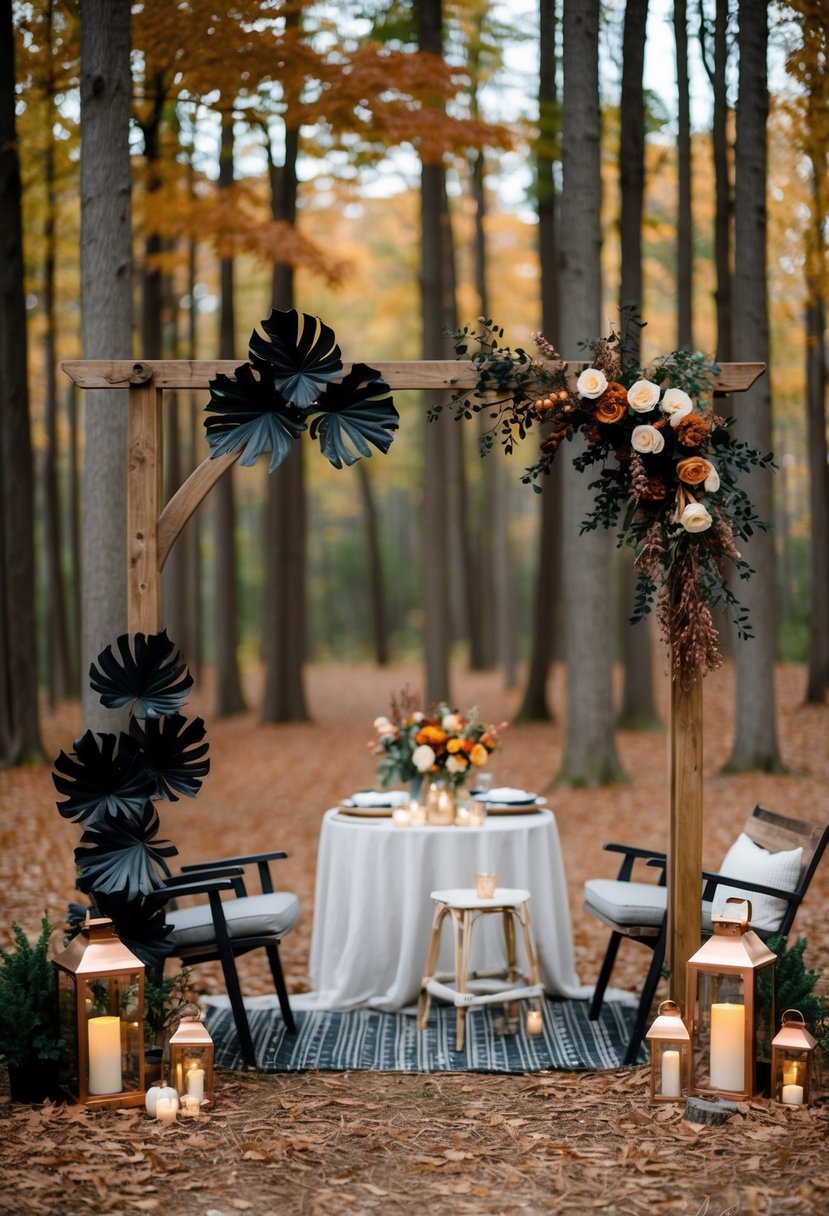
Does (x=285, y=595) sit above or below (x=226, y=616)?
above

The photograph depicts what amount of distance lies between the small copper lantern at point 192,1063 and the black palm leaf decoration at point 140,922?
0.45 meters

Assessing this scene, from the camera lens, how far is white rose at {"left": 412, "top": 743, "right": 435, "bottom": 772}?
19.9 ft

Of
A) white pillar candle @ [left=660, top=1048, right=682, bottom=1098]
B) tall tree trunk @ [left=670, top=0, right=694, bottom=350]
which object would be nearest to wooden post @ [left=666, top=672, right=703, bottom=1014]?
white pillar candle @ [left=660, top=1048, right=682, bottom=1098]

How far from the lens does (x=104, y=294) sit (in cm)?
626

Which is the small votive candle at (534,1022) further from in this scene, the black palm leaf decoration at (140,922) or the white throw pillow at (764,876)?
the black palm leaf decoration at (140,922)

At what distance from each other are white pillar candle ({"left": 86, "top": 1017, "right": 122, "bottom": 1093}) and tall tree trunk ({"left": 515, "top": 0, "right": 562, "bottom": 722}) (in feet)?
27.4

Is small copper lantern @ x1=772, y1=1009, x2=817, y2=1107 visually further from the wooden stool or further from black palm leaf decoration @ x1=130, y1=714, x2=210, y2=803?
black palm leaf decoration @ x1=130, y1=714, x2=210, y2=803

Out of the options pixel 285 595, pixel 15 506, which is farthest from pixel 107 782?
pixel 285 595

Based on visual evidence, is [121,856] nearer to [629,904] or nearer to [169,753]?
[169,753]

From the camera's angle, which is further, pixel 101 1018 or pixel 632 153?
pixel 632 153

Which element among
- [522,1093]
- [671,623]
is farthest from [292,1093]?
[671,623]

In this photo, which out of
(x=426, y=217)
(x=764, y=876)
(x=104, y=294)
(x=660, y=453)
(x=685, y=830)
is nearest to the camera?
(x=660, y=453)

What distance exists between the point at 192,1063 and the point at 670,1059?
172 cm

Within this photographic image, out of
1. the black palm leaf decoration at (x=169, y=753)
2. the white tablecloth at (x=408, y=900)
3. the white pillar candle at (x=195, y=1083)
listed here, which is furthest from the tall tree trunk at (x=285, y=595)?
the white pillar candle at (x=195, y=1083)
